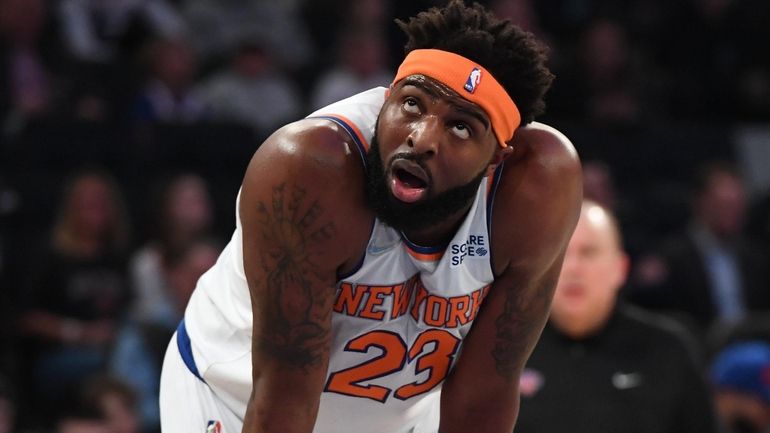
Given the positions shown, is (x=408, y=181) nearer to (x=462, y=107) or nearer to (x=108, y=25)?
(x=462, y=107)

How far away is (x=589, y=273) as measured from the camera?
491 cm

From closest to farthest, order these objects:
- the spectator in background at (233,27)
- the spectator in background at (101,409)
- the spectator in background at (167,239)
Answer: the spectator in background at (101,409) → the spectator in background at (167,239) → the spectator in background at (233,27)

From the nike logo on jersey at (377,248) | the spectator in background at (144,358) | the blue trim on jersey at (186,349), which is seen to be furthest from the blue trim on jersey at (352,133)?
the spectator in background at (144,358)

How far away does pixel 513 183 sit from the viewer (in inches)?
127

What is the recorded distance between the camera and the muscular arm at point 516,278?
3234 mm

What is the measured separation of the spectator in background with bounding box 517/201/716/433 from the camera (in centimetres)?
479

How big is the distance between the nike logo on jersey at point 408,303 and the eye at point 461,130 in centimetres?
46

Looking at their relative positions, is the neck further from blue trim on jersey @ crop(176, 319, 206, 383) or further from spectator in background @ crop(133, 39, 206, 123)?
spectator in background @ crop(133, 39, 206, 123)

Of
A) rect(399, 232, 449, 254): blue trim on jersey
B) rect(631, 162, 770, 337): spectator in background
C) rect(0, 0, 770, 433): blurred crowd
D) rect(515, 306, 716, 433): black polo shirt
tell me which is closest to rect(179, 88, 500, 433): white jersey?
rect(399, 232, 449, 254): blue trim on jersey

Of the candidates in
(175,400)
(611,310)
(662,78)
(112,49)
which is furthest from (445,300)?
(662,78)

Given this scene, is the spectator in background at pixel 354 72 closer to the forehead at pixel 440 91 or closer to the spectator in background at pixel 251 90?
the spectator in background at pixel 251 90

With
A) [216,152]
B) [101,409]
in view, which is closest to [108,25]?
[216,152]

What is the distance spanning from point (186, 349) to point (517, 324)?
102 centimetres

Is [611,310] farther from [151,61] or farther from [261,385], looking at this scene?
[151,61]
